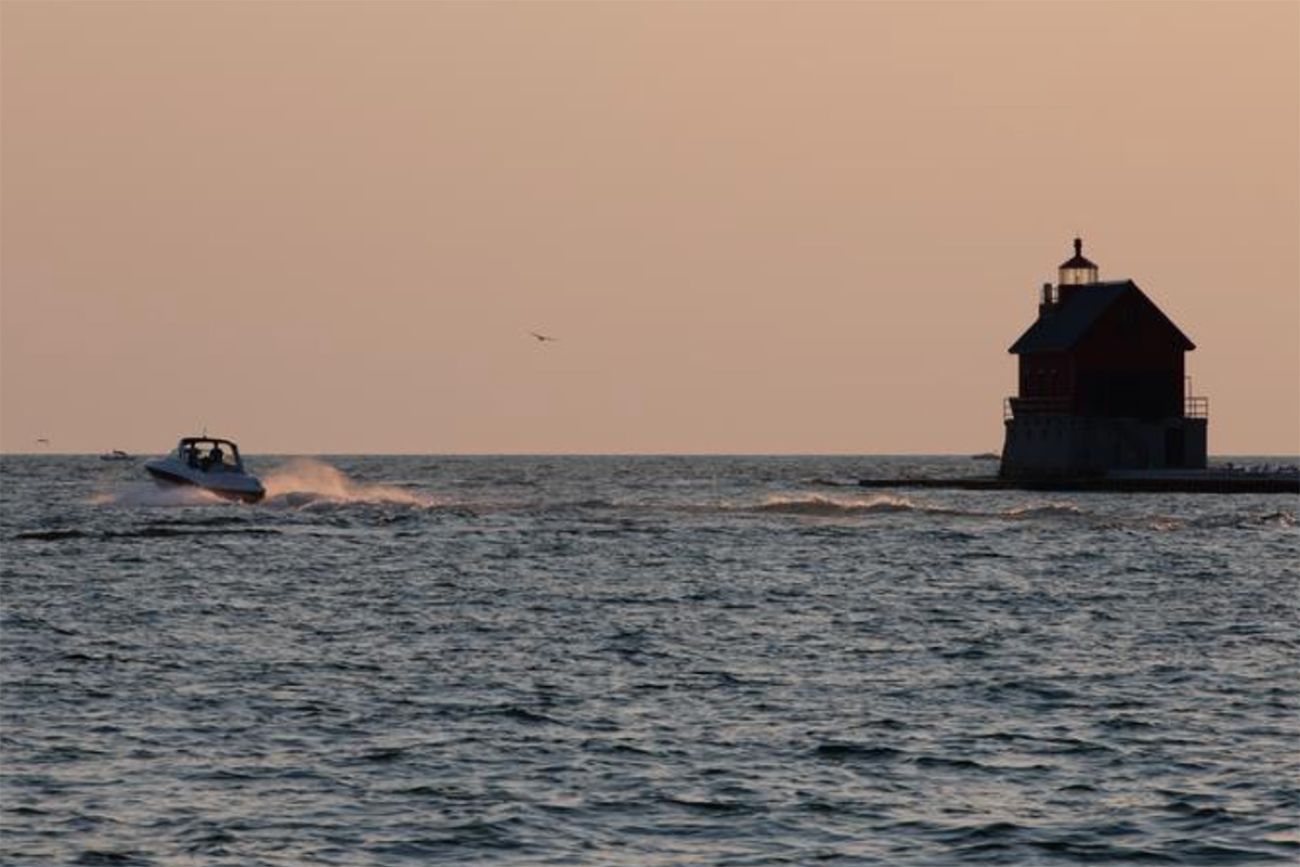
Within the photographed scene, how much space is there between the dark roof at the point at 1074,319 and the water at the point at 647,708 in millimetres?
53874

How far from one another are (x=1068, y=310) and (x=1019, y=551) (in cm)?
5520

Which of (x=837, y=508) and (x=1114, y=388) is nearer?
(x=837, y=508)

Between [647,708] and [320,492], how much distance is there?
82.3m

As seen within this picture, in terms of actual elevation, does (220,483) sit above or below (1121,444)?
below

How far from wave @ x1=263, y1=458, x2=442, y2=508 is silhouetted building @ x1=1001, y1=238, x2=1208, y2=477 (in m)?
31.3

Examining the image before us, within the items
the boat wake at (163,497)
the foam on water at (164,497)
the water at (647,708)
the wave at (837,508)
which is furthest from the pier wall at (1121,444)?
the water at (647,708)

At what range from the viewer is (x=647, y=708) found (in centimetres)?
3022

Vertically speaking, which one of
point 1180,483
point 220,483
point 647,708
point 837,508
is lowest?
point 647,708

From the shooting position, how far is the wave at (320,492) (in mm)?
104062

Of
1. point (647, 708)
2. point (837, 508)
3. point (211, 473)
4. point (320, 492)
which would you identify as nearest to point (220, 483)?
point (211, 473)

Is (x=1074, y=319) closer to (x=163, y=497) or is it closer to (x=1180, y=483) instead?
(x=1180, y=483)

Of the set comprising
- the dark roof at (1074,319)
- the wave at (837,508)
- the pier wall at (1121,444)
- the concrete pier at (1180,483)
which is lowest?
the wave at (837,508)

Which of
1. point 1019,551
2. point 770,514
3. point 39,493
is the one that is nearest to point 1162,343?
point 770,514

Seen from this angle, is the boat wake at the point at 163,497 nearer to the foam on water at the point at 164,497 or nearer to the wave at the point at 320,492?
the foam on water at the point at 164,497
